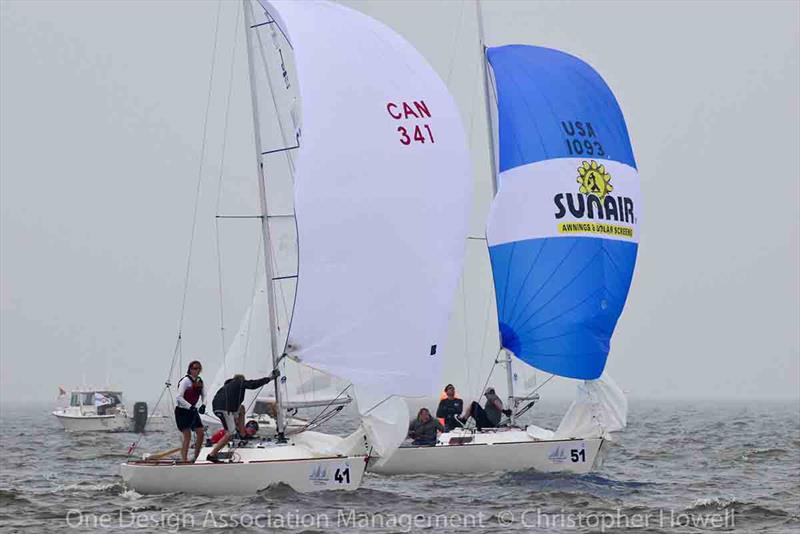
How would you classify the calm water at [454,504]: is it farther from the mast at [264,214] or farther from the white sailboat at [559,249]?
the mast at [264,214]

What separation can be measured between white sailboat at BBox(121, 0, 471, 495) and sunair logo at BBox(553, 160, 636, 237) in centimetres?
454

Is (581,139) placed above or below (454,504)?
above

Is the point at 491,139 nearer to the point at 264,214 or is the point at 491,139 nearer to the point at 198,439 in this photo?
the point at 264,214

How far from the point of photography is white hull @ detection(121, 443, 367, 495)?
727 inches

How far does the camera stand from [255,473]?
1844 centimetres

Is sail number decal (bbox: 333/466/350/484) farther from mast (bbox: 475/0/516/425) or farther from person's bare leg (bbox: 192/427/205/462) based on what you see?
mast (bbox: 475/0/516/425)

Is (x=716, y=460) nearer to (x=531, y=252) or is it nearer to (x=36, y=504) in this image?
(x=531, y=252)

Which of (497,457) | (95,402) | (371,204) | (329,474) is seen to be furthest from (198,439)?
(95,402)

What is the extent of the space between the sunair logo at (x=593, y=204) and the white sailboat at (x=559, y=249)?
2 centimetres

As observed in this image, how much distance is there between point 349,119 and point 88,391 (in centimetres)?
3349

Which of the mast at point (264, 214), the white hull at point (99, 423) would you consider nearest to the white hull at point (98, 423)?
the white hull at point (99, 423)

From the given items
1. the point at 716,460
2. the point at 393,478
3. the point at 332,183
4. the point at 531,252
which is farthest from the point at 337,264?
the point at 716,460

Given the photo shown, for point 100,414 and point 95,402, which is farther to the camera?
point 95,402

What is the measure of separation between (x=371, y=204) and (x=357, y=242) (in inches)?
22.9
